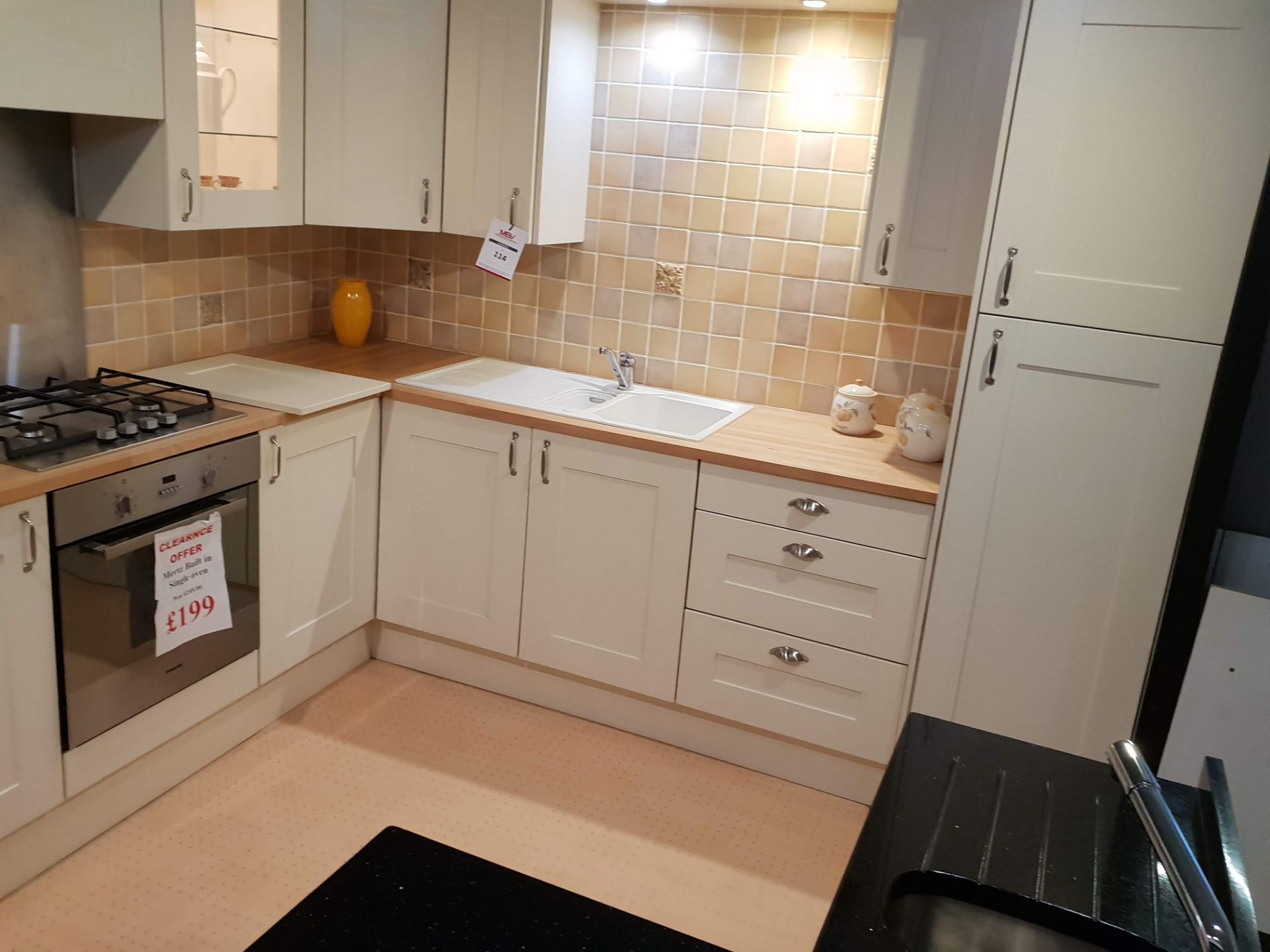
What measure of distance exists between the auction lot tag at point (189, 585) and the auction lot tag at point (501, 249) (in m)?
1.09

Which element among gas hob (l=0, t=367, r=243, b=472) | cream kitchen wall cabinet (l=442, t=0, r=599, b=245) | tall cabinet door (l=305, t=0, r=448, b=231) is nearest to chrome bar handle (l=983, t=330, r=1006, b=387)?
cream kitchen wall cabinet (l=442, t=0, r=599, b=245)

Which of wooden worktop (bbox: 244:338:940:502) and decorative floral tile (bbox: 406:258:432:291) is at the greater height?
decorative floral tile (bbox: 406:258:432:291)

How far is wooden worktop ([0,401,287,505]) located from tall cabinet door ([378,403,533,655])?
48 centimetres

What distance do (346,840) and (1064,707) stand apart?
1.71 metres

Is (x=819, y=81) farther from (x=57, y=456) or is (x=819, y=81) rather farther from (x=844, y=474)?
(x=57, y=456)

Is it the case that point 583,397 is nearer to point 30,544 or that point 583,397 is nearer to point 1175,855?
point 30,544

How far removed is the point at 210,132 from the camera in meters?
2.58

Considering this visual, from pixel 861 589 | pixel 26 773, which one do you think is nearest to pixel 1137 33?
pixel 861 589

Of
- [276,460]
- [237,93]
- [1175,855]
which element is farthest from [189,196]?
[1175,855]

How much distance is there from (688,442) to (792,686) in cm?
70

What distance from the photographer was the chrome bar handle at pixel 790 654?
2.76 m

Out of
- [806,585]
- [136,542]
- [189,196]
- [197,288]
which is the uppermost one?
[189,196]

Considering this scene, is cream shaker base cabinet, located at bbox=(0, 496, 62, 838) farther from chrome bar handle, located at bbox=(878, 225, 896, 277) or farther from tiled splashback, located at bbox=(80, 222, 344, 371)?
chrome bar handle, located at bbox=(878, 225, 896, 277)

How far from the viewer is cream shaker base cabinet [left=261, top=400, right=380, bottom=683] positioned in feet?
8.95
